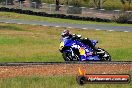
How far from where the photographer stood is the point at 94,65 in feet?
54.5

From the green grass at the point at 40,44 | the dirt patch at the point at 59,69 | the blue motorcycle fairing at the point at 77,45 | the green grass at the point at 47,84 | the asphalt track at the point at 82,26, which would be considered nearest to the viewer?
the green grass at the point at 47,84

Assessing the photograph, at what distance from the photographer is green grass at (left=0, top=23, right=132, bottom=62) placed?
22.3 meters

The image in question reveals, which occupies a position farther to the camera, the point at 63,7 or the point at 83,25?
the point at 63,7

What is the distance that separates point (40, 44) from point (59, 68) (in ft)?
43.2

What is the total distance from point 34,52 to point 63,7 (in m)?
31.9

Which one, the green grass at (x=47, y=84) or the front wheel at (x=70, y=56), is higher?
the green grass at (x=47, y=84)

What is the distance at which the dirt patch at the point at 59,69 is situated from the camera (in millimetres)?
15078

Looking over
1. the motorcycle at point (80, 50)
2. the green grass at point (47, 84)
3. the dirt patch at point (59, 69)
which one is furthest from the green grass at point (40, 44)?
the green grass at point (47, 84)

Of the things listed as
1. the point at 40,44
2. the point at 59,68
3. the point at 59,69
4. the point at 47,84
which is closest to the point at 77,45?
the point at 59,68

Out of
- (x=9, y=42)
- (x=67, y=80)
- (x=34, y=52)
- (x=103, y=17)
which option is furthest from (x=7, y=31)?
(x=67, y=80)

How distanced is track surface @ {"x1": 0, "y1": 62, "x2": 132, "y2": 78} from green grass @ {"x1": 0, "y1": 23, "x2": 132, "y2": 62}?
15.6 ft

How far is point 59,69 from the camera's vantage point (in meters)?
16.0

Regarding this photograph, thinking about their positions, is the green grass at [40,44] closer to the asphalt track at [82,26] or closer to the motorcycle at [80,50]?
the asphalt track at [82,26]

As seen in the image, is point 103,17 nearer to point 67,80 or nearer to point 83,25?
point 83,25
